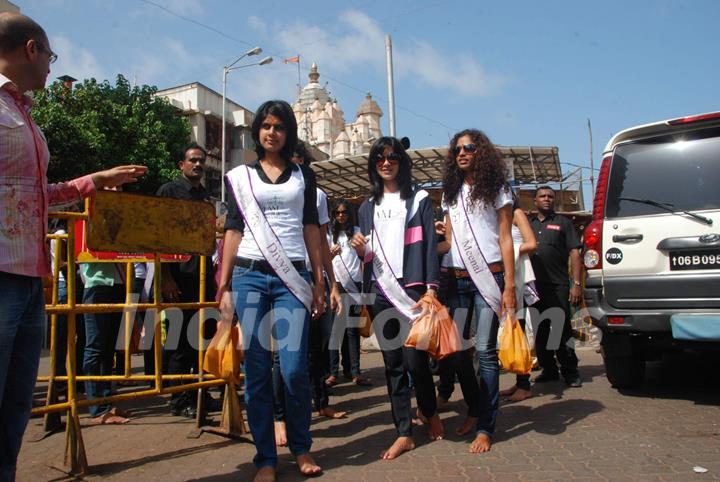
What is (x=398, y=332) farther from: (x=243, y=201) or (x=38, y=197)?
(x=38, y=197)

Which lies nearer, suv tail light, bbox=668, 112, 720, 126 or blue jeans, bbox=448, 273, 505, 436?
blue jeans, bbox=448, 273, 505, 436

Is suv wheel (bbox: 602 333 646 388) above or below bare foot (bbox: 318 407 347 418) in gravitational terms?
above

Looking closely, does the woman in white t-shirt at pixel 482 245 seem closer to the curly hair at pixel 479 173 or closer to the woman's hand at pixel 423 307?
the curly hair at pixel 479 173

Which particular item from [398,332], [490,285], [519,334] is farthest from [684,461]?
[398,332]

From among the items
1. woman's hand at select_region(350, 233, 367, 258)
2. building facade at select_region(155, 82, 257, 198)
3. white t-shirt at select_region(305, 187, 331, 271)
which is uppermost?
building facade at select_region(155, 82, 257, 198)

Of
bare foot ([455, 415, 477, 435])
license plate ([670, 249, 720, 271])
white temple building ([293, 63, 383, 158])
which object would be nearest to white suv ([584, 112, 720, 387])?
license plate ([670, 249, 720, 271])

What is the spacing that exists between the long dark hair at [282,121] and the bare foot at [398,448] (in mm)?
1757

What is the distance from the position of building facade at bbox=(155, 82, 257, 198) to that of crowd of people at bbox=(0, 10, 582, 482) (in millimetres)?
31900

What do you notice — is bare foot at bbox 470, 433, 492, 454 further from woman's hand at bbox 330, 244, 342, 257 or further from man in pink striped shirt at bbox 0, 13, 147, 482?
woman's hand at bbox 330, 244, 342, 257

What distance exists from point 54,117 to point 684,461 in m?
21.4

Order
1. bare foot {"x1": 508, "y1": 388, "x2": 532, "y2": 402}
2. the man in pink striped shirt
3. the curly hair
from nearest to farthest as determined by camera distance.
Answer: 1. the man in pink striped shirt
2. the curly hair
3. bare foot {"x1": 508, "y1": 388, "x2": 532, "y2": 402}

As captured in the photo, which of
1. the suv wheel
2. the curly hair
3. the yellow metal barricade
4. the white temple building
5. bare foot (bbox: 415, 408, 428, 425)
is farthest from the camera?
the white temple building

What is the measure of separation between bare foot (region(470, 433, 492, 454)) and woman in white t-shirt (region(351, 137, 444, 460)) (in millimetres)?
343

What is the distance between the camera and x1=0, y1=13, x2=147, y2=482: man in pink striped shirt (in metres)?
2.38
